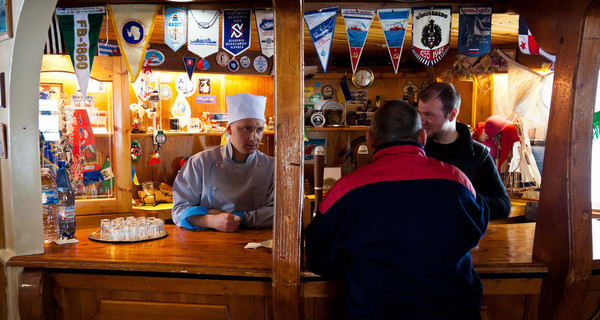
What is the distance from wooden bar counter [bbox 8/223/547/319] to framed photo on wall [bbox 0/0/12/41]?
1025mm

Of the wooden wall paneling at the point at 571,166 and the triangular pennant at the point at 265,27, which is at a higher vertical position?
the triangular pennant at the point at 265,27

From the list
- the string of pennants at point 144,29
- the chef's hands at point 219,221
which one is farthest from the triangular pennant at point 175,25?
the chef's hands at point 219,221

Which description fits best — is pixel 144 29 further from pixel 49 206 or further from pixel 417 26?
pixel 417 26

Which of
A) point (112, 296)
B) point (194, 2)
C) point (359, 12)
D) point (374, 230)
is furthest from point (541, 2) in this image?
point (112, 296)

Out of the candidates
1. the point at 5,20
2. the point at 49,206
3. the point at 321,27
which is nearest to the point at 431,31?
the point at 321,27

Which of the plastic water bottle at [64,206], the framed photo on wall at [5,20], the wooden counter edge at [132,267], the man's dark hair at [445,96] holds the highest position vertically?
the framed photo on wall at [5,20]

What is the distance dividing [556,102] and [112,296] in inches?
86.0

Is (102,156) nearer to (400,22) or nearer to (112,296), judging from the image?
(112,296)

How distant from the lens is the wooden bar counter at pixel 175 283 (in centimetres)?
196

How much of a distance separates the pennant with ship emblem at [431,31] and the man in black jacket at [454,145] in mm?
198

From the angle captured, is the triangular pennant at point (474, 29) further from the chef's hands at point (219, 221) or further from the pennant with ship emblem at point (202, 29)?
the chef's hands at point (219, 221)

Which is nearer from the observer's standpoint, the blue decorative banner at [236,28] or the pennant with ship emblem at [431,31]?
the pennant with ship emblem at [431,31]

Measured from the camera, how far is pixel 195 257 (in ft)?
6.75

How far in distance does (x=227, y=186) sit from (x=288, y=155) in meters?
1.19
